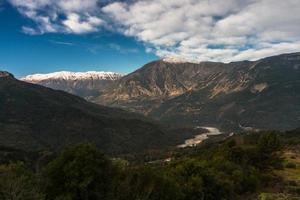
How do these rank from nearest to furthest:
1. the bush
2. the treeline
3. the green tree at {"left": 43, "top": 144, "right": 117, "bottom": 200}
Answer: the treeline → the green tree at {"left": 43, "top": 144, "right": 117, "bottom": 200} → the bush

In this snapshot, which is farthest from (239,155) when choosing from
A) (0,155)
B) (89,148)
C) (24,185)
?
(0,155)

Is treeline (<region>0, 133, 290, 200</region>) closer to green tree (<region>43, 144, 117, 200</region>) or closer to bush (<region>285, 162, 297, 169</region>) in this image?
green tree (<region>43, 144, 117, 200</region>)

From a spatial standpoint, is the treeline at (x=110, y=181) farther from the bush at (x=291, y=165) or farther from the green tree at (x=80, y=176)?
the bush at (x=291, y=165)

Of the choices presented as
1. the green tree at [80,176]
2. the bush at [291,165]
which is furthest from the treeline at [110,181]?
the bush at [291,165]

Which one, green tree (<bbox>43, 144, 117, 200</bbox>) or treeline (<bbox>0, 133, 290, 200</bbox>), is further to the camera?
green tree (<bbox>43, 144, 117, 200</bbox>)

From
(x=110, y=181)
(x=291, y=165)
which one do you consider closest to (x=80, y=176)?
(x=110, y=181)

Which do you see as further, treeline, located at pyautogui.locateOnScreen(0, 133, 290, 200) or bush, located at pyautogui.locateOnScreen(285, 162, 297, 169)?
bush, located at pyautogui.locateOnScreen(285, 162, 297, 169)

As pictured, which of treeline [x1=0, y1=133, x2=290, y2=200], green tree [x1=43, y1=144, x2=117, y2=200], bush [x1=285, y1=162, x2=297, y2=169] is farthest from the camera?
bush [x1=285, y1=162, x2=297, y2=169]

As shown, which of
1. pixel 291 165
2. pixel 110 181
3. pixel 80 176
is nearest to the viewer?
pixel 80 176

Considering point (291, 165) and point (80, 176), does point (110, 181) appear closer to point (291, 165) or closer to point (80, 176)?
point (80, 176)

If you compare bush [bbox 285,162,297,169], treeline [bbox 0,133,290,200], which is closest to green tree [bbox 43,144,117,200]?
treeline [bbox 0,133,290,200]

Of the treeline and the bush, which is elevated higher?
the treeline

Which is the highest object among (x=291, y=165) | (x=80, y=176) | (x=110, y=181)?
(x=80, y=176)
